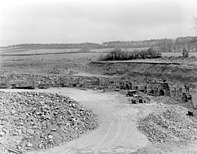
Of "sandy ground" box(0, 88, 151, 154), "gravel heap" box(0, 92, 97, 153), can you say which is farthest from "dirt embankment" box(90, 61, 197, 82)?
"gravel heap" box(0, 92, 97, 153)

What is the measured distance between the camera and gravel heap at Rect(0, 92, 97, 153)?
12.8 m

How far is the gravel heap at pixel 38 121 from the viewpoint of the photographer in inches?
502

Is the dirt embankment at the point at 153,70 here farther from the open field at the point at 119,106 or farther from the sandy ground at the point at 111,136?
the sandy ground at the point at 111,136

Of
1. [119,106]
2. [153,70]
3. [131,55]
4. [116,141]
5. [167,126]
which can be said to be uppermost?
[131,55]

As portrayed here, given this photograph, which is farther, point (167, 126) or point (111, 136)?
point (167, 126)

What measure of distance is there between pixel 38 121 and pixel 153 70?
23158 millimetres

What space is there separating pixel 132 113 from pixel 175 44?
75832mm

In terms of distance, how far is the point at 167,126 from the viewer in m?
15.7

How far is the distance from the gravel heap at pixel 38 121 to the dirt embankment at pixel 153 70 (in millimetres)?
16140

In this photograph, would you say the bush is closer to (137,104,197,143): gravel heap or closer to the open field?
the open field

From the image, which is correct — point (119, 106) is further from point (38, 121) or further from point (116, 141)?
point (38, 121)

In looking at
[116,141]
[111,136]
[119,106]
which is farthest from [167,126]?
[119,106]

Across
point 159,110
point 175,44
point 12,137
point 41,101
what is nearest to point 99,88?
point 159,110

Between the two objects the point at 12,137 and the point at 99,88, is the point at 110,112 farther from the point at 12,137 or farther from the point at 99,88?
the point at 99,88
